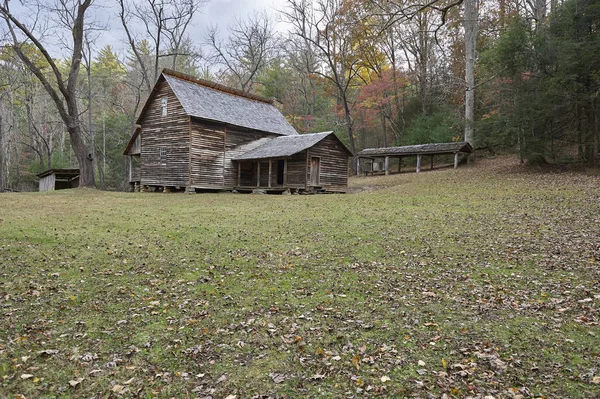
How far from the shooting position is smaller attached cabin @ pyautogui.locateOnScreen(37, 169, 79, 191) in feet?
93.6

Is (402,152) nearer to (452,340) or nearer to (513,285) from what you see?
(513,285)

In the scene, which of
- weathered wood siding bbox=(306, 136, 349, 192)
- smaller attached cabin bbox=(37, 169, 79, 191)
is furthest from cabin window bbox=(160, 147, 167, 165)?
weathered wood siding bbox=(306, 136, 349, 192)

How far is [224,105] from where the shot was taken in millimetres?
26531

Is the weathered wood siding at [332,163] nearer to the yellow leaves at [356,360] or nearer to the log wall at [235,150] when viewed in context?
the log wall at [235,150]

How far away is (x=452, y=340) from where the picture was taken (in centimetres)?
435

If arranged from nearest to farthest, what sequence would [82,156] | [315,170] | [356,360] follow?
[356,360] → [315,170] → [82,156]

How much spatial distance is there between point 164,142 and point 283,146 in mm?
8409

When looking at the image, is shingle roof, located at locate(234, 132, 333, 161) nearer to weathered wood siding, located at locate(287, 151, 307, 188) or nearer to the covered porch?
the covered porch

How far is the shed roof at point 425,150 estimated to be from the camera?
84.4ft

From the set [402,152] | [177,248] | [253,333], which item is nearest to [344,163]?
[402,152]

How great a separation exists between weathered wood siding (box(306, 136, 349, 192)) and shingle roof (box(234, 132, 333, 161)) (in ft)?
1.74

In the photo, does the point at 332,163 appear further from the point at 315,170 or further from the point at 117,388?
the point at 117,388

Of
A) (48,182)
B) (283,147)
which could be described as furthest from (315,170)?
(48,182)

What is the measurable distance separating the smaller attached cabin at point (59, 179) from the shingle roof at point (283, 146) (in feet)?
48.5
